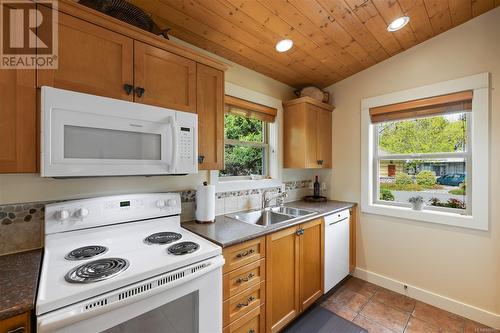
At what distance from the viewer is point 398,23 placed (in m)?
1.98

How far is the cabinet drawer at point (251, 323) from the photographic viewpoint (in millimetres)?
1427

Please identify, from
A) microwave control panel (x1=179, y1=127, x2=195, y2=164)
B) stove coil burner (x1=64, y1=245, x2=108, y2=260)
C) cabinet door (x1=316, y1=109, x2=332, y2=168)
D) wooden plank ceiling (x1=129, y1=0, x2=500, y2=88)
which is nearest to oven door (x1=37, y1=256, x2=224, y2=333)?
stove coil burner (x1=64, y1=245, x2=108, y2=260)

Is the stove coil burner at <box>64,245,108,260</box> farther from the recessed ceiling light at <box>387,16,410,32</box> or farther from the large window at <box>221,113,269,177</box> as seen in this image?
the recessed ceiling light at <box>387,16,410,32</box>

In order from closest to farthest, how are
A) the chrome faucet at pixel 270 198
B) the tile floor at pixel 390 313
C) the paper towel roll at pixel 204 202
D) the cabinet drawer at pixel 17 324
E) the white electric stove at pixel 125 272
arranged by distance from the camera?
the cabinet drawer at pixel 17 324 < the white electric stove at pixel 125 272 < the paper towel roll at pixel 204 202 < the tile floor at pixel 390 313 < the chrome faucet at pixel 270 198

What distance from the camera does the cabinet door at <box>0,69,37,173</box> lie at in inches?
38.3

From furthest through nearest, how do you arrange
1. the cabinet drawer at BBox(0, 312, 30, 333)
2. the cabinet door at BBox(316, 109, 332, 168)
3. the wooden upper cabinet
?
the cabinet door at BBox(316, 109, 332, 168) → the wooden upper cabinet → the cabinet drawer at BBox(0, 312, 30, 333)

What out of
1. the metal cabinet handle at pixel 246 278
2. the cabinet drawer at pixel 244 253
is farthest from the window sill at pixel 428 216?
the metal cabinet handle at pixel 246 278

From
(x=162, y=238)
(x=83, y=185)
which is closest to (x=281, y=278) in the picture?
(x=162, y=238)

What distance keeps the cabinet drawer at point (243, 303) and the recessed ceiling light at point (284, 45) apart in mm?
1976

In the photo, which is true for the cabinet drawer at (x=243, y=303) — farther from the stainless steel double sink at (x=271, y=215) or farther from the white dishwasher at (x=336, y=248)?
the white dishwasher at (x=336, y=248)

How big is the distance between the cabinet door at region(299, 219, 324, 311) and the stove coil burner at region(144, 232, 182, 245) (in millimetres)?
1029

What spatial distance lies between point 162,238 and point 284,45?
1874mm

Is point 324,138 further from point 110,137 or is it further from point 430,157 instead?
point 110,137

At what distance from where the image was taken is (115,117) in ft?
3.90
